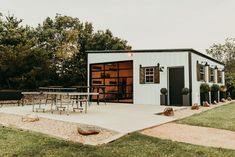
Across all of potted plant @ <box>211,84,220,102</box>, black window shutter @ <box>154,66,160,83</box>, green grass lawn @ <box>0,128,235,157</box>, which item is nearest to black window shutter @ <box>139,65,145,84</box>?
black window shutter @ <box>154,66,160,83</box>

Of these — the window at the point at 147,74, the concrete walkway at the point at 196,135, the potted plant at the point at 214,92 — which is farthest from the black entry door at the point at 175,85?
the concrete walkway at the point at 196,135

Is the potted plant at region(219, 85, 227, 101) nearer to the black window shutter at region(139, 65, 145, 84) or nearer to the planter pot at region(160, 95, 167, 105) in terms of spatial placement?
the planter pot at region(160, 95, 167, 105)

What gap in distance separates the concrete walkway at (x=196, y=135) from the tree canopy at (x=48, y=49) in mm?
12434

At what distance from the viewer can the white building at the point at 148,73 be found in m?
15.3

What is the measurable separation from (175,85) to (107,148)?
1086cm

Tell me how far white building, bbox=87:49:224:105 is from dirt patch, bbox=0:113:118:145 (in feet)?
27.7

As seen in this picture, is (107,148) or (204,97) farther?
(204,97)

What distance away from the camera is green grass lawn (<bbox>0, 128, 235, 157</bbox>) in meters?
4.87

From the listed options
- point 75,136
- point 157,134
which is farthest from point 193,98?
point 75,136

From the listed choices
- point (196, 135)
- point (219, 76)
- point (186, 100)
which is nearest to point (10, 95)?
point (186, 100)

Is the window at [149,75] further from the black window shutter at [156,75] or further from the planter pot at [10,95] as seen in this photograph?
the planter pot at [10,95]

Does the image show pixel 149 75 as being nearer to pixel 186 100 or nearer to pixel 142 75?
pixel 142 75

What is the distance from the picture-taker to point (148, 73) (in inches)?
638

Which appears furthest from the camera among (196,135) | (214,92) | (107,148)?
(214,92)
